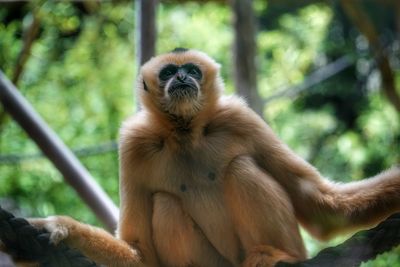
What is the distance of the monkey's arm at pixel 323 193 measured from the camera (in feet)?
12.0

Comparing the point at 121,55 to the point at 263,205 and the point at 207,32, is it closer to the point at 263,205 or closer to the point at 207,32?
the point at 207,32

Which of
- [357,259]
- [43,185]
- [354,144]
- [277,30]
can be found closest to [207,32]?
[277,30]

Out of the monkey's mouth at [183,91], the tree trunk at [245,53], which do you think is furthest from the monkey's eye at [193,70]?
the tree trunk at [245,53]

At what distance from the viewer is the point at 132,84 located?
27.7 feet

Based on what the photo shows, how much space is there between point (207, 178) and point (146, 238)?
0.55 m

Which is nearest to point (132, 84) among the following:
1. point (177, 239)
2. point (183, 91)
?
point (183, 91)

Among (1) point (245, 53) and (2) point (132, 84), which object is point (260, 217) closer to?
(1) point (245, 53)

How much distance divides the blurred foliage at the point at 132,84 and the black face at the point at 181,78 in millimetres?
3365

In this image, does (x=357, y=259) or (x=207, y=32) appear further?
(x=207, y=32)

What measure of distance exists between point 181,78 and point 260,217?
1211 millimetres

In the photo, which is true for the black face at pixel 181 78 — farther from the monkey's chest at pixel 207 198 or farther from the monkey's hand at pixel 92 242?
the monkey's hand at pixel 92 242

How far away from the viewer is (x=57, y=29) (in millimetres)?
9125

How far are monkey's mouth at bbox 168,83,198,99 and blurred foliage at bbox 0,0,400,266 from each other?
346 centimetres

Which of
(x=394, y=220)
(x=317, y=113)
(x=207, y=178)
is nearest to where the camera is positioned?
(x=394, y=220)
